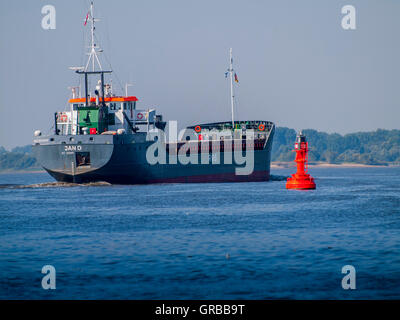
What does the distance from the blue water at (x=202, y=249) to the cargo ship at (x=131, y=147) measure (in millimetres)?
15466

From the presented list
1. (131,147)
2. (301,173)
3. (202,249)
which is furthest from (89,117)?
(202,249)

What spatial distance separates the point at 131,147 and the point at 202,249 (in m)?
36.7

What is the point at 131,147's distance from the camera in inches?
2325

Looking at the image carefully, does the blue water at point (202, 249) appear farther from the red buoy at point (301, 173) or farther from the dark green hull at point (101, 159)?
the dark green hull at point (101, 159)

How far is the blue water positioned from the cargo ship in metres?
15.5

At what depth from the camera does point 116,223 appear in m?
32.1

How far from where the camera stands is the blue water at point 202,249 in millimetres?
17266

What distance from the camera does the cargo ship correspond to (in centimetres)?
5719

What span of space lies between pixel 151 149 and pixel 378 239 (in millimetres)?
39928

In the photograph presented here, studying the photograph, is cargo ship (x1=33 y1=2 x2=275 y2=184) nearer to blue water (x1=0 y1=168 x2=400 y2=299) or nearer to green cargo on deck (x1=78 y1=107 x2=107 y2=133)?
green cargo on deck (x1=78 y1=107 x2=107 y2=133)

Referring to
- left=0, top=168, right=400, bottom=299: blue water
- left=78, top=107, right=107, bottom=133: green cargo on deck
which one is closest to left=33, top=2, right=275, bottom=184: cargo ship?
left=78, top=107, right=107, bottom=133: green cargo on deck

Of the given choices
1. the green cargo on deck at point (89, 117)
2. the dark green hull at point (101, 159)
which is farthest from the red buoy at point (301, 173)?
the green cargo on deck at point (89, 117)
